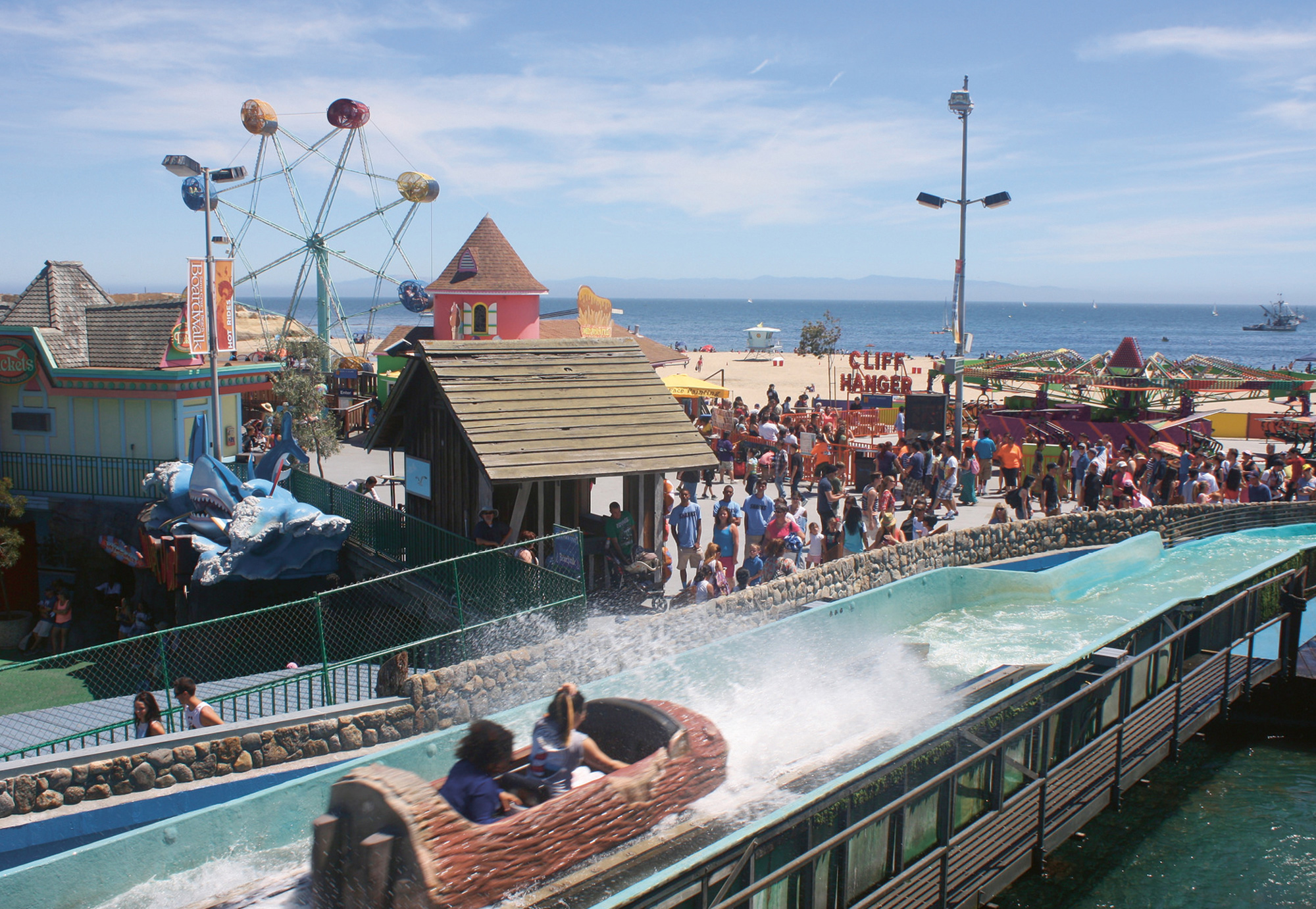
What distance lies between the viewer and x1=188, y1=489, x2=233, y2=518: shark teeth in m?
17.2

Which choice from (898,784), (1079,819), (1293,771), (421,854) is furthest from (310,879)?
(1293,771)

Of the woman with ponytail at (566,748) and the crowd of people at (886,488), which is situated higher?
the crowd of people at (886,488)

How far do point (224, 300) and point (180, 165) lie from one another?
4182mm

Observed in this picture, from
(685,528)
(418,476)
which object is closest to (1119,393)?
(685,528)

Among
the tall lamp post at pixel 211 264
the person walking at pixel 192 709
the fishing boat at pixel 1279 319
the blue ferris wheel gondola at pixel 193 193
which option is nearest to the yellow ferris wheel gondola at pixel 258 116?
the blue ferris wheel gondola at pixel 193 193

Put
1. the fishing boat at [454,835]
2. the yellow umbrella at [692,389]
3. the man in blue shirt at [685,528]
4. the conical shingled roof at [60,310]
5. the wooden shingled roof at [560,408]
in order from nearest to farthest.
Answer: the fishing boat at [454,835], the wooden shingled roof at [560,408], the man in blue shirt at [685,528], the conical shingled roof at [60,310], the yellow umbrella at [692,389]

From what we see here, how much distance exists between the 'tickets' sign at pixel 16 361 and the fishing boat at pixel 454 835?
Answer: 18.5m

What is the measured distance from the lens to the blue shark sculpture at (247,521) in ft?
52.4

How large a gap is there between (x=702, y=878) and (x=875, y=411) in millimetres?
20730

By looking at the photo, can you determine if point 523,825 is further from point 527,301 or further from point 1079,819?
point 527,301

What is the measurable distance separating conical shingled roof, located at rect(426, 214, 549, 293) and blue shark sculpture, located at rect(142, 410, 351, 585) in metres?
9.41

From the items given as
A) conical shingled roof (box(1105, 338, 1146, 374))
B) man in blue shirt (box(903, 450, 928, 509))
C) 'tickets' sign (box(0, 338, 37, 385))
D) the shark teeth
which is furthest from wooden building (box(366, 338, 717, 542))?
conical shingled roof (box(1105, 338, 1146, 374))

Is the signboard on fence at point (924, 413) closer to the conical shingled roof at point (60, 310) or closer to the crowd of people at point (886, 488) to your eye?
the crowd of people at point (886, 488)

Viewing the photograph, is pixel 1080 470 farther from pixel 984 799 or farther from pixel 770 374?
pixel 770 374
